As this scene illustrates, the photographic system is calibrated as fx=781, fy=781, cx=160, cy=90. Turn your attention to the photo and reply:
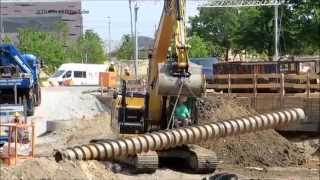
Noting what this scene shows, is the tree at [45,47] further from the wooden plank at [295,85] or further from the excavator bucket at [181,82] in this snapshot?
the excavator bucket at [181,82]

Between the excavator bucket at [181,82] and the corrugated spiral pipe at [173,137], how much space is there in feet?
28.2

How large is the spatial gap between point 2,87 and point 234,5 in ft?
88.1

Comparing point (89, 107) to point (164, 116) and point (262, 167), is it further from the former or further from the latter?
point (164, 116)

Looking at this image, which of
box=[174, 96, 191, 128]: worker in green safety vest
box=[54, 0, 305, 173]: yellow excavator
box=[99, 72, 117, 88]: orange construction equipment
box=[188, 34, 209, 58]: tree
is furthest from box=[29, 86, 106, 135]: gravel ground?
box=[188, 34, 209, 58]: tree

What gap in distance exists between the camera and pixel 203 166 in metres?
20.0

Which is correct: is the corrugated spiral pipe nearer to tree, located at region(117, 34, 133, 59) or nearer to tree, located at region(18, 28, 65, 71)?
tree, located at region(18, 28, 65, 71)

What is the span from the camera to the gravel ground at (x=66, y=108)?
34.9m

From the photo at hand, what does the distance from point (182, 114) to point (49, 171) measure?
763 centimetres

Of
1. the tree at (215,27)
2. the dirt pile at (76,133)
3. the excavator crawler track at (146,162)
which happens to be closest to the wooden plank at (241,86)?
the dirt pile at (76,133)

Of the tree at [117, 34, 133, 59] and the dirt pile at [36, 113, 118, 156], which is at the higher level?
the tree at [117, 34, 133, 59]

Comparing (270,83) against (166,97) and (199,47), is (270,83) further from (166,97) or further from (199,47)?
(199,47)

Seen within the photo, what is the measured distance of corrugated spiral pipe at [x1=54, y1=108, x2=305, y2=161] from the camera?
7.45 meters

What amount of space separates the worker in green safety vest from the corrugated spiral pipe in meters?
10.2

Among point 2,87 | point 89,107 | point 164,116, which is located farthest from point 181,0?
point 89,107
